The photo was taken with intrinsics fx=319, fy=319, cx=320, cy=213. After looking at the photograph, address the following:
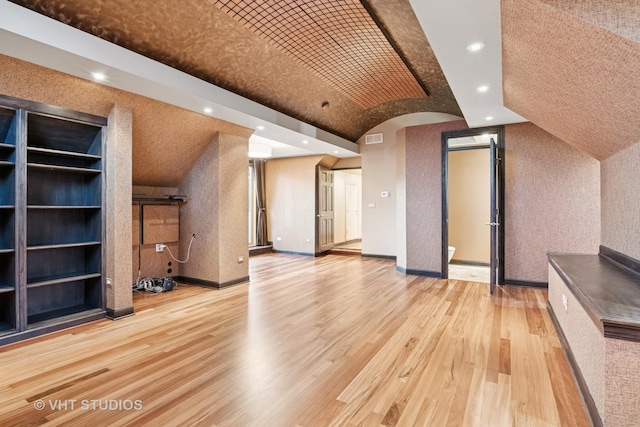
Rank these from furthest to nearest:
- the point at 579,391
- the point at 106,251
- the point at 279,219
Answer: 1. the point at 279,219
2. the point at 106,251
3. the point at 579,391

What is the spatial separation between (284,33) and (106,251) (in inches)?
118

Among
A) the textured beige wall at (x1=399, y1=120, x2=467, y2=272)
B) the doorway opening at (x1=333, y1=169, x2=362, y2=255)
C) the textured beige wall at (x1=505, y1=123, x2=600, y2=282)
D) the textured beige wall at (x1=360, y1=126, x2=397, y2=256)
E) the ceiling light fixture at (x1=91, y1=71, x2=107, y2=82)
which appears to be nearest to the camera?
the ceiling light fixture at (x1=91, y1=71, x2=107, y2=82)

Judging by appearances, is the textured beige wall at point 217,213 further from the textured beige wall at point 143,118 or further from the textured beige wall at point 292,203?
the textured beige wall at point 292,203

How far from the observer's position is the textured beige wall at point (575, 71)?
1643 millimetres

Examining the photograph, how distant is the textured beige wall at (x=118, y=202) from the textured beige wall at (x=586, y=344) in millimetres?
4030

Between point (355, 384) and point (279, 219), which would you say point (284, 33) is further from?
point (279, 219)

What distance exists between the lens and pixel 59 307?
346 cm

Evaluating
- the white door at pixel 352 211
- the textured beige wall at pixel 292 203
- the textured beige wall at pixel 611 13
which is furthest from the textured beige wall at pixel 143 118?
the white door at pixel 352 211

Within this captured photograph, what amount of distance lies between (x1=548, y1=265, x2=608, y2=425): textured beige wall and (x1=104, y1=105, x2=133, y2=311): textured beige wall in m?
4.03

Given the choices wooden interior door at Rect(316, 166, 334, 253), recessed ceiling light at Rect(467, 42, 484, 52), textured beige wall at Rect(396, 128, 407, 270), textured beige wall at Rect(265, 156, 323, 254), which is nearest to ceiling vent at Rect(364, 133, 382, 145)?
textured beige wall at Rect(265, 156, 323, 254)

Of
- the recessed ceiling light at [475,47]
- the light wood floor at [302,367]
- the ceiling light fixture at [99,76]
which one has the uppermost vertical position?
the recessed ceiling light at [475,47]

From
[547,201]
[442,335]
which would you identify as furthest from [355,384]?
[547,201]

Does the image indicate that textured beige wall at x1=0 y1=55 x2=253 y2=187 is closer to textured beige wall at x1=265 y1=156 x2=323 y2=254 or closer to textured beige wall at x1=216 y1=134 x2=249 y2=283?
textured beige wall at x1=216 y1=134 x2=249 y2=283

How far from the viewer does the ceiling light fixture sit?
2727 millimetres
